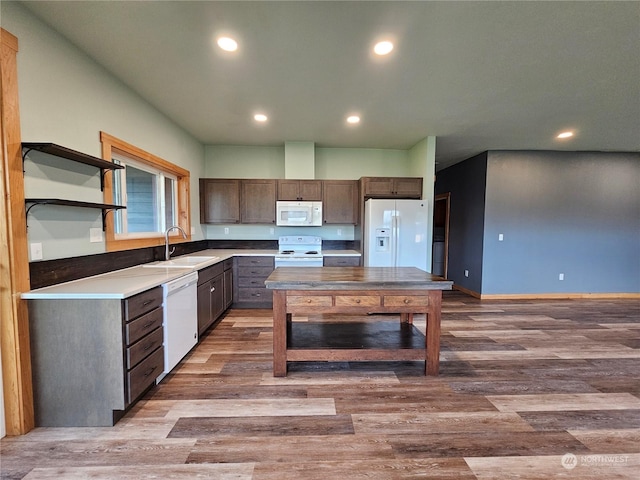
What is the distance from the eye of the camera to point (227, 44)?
78.9 inches

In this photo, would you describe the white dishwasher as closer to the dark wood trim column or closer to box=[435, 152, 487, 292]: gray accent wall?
the dark wood trim column

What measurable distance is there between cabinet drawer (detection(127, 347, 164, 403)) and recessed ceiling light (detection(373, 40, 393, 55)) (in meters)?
2.85

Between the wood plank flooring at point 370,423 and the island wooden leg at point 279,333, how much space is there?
0.09 metres

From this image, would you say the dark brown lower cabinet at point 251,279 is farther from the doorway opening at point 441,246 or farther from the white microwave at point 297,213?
the doorway opening at point 441,246

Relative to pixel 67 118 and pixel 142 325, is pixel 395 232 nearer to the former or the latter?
pixel 142 325

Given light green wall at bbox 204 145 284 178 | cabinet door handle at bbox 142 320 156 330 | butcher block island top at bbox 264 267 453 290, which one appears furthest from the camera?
light green wall at bbox 204 145 284 178

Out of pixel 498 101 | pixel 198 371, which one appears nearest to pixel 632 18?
pixel 498 101

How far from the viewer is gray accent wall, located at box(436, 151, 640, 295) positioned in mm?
4688

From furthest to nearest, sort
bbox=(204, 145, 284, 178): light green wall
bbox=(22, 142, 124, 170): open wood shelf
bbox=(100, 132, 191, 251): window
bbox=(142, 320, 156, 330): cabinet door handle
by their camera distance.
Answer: bbox=(204, 145, 284, 178): light green wall, bbox=(100, 132, 191, 251): window, bbox=(142, 320, 156, 330): cabinet door handle, bbox=(22, 142, 124, 170): open wood shelf

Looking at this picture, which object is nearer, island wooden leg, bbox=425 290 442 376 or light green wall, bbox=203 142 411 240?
island wooden leg, bbox=425 290 442 376

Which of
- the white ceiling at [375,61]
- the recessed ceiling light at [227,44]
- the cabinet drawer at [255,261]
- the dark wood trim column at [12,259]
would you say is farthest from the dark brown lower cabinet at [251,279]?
the recessed ceiling light at [227,44]

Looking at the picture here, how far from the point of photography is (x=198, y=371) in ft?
7.72

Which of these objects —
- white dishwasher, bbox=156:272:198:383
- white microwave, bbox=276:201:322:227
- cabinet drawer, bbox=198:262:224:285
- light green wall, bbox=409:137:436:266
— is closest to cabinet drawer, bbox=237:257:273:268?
cabinet drawer, bbox=198:262:224:285

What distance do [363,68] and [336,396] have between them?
8.75ft
